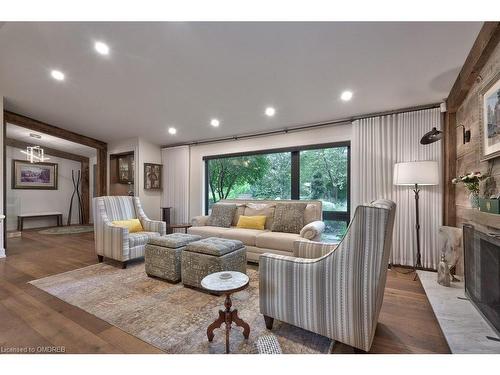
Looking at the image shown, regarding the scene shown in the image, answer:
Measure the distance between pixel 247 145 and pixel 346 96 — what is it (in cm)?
216

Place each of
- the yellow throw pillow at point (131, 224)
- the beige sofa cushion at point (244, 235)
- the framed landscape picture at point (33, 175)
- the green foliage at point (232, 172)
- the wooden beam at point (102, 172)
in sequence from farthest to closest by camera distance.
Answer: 1. the framed landscape picture at point (33, 175)
2. the wooden beam at point (102, 172)
3. the green foliage at point (232, 172)
4. the yellow throw pillow at point (131, 224)
5. the beige sofa cushion at point (244, 235)

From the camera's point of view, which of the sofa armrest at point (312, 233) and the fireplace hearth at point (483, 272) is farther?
the sofa armrest at point (312, 233)

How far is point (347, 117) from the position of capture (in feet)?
11.8

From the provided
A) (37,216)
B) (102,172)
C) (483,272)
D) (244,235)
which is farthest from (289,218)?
(37,216)

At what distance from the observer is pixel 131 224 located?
3.68 m

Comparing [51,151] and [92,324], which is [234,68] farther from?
[51,151]

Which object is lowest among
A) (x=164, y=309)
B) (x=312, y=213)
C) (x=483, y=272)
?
(x=164, y=309)

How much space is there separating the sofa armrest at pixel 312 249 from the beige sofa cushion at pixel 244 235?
106 cm

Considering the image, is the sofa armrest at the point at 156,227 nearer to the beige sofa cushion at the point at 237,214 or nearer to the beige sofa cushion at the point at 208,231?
the beige sofa cushion at the point at 208,231

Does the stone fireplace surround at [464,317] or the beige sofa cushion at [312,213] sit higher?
the beige sofa cushion at [312,213]

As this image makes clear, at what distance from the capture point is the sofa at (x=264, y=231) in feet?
10.1

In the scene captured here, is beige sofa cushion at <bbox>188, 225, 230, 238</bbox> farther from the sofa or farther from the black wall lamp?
the black wall lamp

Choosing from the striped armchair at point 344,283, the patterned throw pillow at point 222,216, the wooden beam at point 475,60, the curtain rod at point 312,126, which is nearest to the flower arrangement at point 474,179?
the wooden beam at point 475,60
